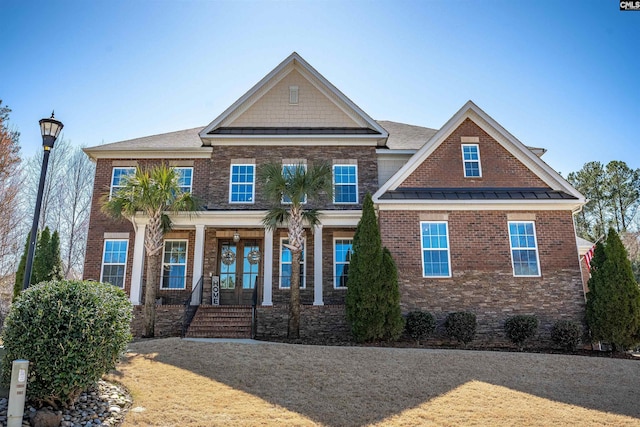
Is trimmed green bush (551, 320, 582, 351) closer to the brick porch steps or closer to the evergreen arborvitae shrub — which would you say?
the evergreen arborvitae shrub

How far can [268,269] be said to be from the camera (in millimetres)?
15773

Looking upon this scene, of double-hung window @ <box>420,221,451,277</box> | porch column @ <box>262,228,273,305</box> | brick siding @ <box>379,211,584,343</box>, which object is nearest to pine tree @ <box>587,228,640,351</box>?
brick siding @ <box>379,211,584,343</box>

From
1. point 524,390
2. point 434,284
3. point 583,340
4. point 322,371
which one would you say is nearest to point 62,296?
point 322,371

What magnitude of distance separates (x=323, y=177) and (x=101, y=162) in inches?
376

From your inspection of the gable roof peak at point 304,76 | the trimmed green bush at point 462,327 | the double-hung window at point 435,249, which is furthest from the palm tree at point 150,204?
the trimmed green bush at point 462,327

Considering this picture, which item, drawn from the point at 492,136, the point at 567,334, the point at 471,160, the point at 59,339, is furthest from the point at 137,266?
the point at 567,334

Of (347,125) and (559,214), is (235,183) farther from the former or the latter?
(559,214)

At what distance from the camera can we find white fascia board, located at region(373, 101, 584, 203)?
51.6 feet

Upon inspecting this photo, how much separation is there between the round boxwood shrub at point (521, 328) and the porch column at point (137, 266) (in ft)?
37.9

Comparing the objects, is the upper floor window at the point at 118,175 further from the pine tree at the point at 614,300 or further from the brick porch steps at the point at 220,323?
the pine tree at the point at 614,300

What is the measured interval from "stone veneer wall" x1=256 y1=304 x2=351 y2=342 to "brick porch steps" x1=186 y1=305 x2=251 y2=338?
0.64 meters

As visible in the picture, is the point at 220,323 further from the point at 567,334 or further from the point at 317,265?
the point at 567,334

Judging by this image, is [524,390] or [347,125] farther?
[347,125]

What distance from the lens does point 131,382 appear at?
8430 millimetres
